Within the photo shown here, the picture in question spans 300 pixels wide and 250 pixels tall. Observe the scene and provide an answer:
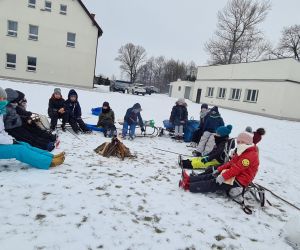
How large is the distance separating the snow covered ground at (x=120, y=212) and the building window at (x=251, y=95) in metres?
21.0

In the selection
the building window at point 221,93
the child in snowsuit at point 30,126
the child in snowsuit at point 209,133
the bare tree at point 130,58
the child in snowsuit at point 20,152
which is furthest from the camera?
the bare tree at point 130,58

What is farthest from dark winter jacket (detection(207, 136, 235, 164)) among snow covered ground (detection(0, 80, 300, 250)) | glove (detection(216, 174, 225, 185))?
glove (detection(216, 174, 225, 185))

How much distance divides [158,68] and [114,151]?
277ft

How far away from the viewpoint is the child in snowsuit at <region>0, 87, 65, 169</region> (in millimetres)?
4559

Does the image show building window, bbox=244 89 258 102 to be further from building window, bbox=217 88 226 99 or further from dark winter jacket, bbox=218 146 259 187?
dark winter jacket, bbox=218 146 259 187

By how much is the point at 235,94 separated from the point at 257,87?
3.29 metres

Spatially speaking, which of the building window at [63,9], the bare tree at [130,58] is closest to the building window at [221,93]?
the building window at [63,9]

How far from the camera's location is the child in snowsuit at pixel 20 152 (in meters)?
4.56

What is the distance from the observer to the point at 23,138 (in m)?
5.68

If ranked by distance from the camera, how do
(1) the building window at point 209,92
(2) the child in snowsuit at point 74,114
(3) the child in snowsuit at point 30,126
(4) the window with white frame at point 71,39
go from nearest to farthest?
(3) the child in snowsuit at point 30,126, (2) the child in snowsuit at point 74,114, (4) the window with white frame at point 71,39, (1) the building window at point 209,92

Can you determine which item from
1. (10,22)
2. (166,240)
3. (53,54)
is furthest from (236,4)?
(166,240)

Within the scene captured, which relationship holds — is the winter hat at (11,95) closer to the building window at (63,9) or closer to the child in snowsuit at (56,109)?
the child in snowsuit at (56,109)

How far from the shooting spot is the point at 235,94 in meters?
28.5

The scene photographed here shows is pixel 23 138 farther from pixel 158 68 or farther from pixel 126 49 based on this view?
pixel 158 68
